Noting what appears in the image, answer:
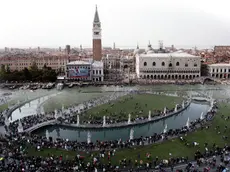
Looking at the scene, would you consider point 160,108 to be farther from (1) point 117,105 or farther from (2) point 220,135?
(2) point 220,135

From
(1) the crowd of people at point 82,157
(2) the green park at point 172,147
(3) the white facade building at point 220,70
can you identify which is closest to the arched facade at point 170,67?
(3) the white facade building at point 220,70

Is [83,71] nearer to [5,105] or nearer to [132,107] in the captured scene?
[5,105]

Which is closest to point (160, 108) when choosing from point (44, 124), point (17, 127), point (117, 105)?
point (117, 105)

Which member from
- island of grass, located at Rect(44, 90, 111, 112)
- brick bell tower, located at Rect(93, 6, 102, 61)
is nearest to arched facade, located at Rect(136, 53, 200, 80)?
brick bell tower, located at Rect(93, 6, 102, 61)

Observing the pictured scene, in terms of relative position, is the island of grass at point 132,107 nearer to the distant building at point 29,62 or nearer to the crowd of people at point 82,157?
the crowd of people at point 82,157

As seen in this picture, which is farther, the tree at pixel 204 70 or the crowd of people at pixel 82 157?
the tree at pixel 204 70

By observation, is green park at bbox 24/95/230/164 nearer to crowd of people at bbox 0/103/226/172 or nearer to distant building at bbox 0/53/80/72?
crowd of people at bbox 0/103/226/172

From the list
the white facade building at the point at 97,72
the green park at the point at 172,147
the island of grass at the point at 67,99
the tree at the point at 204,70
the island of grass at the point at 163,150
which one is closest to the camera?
the island of grass at the point at 163,150
